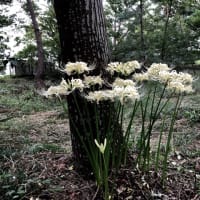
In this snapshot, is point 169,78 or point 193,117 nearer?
point 169,78

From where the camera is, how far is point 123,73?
1999mm

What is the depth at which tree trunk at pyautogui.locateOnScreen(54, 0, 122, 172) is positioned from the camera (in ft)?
7.40

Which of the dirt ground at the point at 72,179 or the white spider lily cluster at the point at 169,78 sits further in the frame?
the dirt ground at the point at 72,179

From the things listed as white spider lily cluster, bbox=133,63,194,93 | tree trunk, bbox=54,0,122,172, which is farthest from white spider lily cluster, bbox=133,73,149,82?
tree trunk, bbox=54,0,122,172

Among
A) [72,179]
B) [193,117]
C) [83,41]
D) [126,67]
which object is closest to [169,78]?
[126,67]

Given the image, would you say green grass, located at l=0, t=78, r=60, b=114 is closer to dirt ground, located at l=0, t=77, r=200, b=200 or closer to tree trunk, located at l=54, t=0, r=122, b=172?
dirt ground, located at l=0, t=77, r=200, b=200

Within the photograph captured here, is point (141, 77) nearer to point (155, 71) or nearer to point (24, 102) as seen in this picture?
point (155, 71)

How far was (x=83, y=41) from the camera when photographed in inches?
89.0

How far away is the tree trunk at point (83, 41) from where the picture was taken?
226 centimetres

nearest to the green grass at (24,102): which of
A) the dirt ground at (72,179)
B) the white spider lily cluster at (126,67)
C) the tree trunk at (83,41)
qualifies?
the dirt ground at (72,179)

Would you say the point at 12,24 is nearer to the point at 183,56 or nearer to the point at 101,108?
the point at 183,56

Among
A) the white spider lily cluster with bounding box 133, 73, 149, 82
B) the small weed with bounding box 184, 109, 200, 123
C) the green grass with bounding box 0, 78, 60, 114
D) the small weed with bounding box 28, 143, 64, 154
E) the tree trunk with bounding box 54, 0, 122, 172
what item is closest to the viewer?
the white spider lily cluster with bounding box 133, 73, 149, 82

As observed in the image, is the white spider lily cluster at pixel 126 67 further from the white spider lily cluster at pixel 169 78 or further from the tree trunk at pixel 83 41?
the tree trunk at pixel 83 41

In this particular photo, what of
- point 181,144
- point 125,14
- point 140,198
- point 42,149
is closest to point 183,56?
point 125,14
